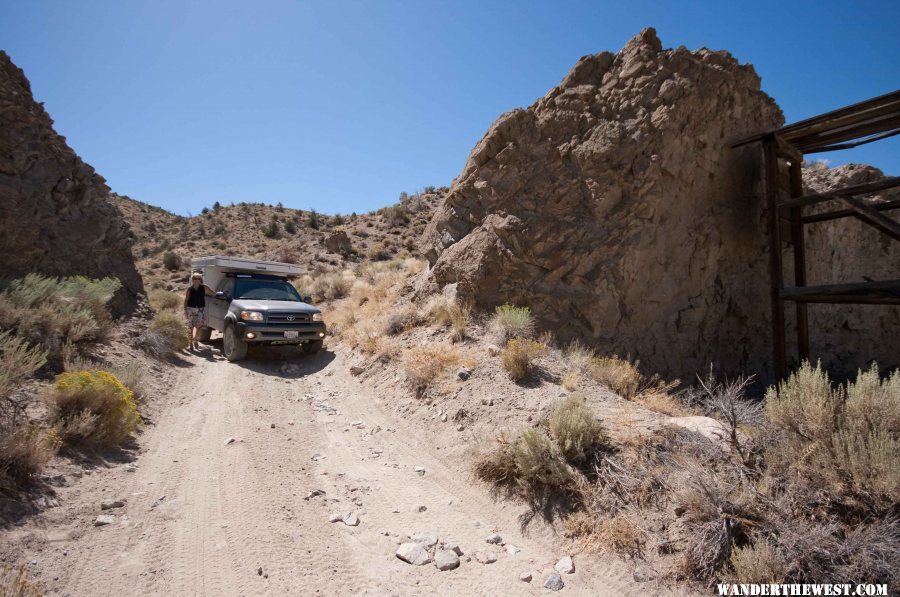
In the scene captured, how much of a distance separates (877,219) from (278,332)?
12058 mm

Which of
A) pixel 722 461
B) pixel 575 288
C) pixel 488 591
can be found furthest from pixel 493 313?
pixel 488 591

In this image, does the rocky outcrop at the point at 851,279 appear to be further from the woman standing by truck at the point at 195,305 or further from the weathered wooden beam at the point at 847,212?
the woman standing by truck at the point at 195,305

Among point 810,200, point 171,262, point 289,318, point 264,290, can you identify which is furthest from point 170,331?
point 171,262

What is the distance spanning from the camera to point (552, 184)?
9.14m

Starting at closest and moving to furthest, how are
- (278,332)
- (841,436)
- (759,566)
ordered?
1. (759,566)
2. (841,436)
3. (278,332)

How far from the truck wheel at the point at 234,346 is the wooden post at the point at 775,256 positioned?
37.2 ft

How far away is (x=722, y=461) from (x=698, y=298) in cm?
609

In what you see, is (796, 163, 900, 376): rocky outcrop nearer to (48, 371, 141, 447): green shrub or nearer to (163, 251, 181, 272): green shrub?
(48, 371, 141, 447): green shrub

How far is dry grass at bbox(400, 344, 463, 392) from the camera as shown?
7180 millimetres

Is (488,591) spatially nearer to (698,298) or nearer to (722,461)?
(722,461)

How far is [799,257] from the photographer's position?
952cm

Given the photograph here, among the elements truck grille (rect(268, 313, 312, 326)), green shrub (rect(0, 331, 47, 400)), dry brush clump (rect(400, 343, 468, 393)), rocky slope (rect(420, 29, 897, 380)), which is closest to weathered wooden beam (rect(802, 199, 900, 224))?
rocky slope (rect(420, 29, 897, 380))

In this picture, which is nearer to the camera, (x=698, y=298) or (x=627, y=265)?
(x=627, y=265)

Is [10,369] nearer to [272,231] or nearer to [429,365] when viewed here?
[429,365]
